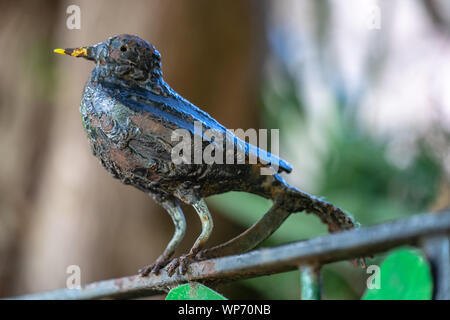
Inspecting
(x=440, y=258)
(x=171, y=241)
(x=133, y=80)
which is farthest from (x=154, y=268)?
(x=440, y=258)

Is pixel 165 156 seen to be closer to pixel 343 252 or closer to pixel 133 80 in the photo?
pixel 133 80

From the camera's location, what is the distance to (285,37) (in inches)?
122

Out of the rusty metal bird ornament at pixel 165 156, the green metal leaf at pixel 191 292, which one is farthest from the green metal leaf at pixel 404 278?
the green metal leaf at pixel 191 292

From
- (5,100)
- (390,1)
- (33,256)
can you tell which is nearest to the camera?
(33,256)

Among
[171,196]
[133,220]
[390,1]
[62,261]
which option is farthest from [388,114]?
[171,196]

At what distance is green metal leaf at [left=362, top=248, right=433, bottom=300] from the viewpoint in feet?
1.97

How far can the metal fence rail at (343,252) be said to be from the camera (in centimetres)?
38

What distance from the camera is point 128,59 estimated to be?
69 cm

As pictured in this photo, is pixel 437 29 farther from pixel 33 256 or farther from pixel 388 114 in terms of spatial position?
pixel 33 256

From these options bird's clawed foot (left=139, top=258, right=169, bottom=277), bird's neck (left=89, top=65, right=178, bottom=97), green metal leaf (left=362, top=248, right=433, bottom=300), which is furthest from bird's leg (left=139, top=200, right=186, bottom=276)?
green metal leaf (left=362, top=248, right=433, bottom=300)

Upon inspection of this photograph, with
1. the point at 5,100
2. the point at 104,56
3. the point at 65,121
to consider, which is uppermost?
the point at 5,100

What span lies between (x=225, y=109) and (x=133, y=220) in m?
0.61

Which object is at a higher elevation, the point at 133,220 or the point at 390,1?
the point at 390,1

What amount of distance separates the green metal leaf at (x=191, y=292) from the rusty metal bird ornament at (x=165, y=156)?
1.6 inches
